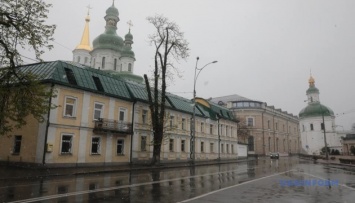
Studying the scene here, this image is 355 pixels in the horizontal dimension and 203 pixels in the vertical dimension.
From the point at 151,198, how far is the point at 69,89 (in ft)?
53.4

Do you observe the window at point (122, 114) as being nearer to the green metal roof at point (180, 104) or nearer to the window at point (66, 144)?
the window at point (66, 144)

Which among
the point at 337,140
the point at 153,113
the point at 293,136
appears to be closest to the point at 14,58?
the point at 153,113

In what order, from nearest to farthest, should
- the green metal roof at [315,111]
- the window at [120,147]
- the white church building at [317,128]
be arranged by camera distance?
the window at [120,147]
the white church building at [317,128]
the green metal roof at [315,111]

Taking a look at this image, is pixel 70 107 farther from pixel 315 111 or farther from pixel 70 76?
pixel 315 111

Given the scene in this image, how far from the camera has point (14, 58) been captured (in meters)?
15.4

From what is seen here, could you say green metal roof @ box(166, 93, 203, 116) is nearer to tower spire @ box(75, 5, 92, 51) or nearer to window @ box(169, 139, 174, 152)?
window @ box(169, 139, 174, 152)

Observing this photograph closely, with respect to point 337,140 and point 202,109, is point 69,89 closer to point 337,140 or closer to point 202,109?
point 202,109

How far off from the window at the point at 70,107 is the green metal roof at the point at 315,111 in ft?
243

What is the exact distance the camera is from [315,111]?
7956cm

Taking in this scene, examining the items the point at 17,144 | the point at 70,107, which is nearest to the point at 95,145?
the point at 70,107

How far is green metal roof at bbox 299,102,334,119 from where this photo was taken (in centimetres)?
7894

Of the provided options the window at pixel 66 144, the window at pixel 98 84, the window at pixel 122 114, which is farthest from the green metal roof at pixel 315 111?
the window at pixel 66 144

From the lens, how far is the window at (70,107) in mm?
22844

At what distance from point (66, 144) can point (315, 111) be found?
7523 cm
